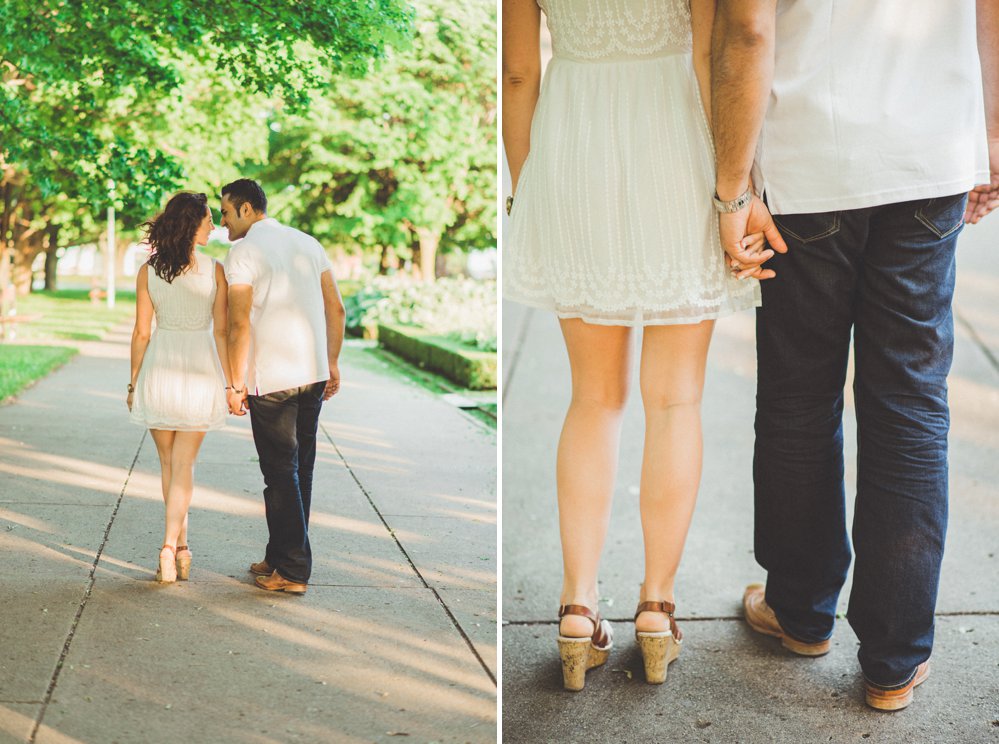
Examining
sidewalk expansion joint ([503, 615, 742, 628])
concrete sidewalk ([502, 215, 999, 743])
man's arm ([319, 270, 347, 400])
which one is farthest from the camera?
sidewalk expansion joint ([503, 615, 742, 628])

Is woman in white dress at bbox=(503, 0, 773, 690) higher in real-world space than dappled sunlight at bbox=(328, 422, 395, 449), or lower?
higher

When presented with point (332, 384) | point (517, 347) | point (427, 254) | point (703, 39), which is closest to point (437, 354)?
point (427, 254)

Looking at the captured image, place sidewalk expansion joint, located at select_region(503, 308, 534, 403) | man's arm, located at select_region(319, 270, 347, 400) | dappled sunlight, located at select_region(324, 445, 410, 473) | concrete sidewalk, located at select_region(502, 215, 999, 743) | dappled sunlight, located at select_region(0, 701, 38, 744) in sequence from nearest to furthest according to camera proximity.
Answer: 1. dappled sunlight, located at select_region(0, 701, 38, 744)
2. concrete sidewalk, located at select_region(502, 215, 999, 743)
3. dappled sunlight, located at select_region(324, 445, 410, 473)
4. man's arm, located at select_region(319, 270, 347, 400)
5. sidewalk expansion joint, located at select_region(503, 308, 534, 403)

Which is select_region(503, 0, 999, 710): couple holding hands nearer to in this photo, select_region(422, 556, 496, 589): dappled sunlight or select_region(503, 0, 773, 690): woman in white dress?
select_region(503, 0, 773, 690): woman in white dress

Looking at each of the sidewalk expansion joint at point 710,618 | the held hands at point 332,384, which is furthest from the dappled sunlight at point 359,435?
the sidewalk expansion joint at point 710,618

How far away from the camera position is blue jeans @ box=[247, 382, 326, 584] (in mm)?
2453

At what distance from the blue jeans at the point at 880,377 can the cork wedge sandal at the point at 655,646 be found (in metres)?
0.45

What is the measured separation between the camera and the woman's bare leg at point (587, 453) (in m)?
2.54

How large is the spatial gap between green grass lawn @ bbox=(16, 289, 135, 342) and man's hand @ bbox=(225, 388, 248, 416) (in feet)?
0.99

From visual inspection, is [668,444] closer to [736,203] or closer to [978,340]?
[736,203]

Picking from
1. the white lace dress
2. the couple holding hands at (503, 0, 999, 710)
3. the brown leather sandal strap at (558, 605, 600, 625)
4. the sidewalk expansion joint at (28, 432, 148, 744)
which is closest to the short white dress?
the sidewalk expansion joint at (28, 432, 148, 744)

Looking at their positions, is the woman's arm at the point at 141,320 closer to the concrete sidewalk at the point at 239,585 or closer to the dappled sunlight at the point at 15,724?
the concrete sidewalk at the point at 239,585

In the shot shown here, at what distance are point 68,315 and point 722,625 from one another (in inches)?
78.3

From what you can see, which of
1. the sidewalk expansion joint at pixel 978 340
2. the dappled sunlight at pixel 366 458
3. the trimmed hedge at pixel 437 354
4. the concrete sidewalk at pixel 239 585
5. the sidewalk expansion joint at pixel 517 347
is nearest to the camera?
the concrete sidewalk at pixel 239 585
